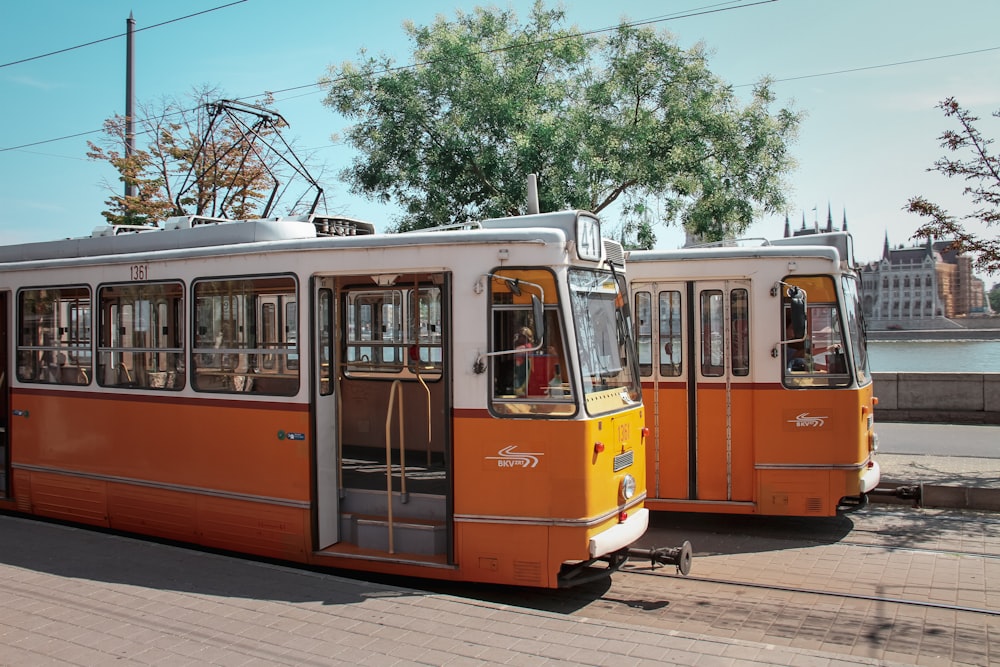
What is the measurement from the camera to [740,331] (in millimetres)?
8750

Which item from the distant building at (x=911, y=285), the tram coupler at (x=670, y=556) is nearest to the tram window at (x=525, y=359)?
the tram coupler at (x=670, y=556)

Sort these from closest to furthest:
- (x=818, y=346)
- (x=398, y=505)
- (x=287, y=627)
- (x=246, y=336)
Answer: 1. (x=287, y=627)
2. (x=398, y=505)
3. (x=246, y=336)
4. (x=818, y=346)

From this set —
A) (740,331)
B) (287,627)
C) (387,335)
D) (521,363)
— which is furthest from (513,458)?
(740,331)

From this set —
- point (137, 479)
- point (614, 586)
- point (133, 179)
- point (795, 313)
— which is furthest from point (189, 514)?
point (133, 179)

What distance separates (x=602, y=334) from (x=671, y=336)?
255cm

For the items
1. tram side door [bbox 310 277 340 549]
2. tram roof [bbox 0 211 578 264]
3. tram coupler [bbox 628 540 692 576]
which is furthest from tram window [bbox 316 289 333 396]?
tram coupler [bbox 628 540 692 576]

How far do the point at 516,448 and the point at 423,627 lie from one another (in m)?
1.42

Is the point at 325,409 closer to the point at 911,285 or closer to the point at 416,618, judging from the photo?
the point at 416,618

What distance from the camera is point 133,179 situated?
2300 cm

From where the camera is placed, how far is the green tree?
17344mm

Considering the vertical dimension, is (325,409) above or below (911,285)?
below

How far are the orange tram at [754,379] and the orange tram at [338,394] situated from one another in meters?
1.92

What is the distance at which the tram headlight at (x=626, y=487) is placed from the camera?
6.49 meters

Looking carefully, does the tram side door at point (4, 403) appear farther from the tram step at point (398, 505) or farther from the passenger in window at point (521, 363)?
the passenger in window at point (521, 363)
